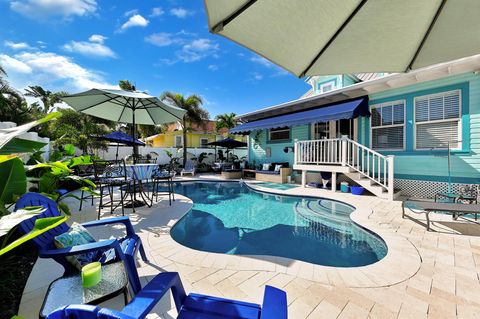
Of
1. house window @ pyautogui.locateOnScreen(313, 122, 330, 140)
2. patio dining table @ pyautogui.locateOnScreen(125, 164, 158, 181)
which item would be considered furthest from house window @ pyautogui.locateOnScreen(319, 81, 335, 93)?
patio dining table @ pyautogui.locateOnScreen(125, 164, 158, 181)

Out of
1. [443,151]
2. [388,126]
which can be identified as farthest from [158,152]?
[443,151]

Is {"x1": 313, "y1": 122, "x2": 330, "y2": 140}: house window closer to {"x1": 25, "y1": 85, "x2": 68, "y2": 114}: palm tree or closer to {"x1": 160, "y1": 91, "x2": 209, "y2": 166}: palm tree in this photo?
{"x1": 160, "y1": 91, "x2": 209, "y2": 166}: palm tree

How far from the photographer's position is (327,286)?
2607 millimetres

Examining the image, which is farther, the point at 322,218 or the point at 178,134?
the point at 178,134

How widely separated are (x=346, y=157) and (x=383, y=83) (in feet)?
10.6

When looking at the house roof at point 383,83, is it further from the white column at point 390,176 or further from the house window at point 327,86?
the white column at point 390,176

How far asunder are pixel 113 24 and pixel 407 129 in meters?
12.4

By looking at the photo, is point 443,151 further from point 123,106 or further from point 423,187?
point 123,106

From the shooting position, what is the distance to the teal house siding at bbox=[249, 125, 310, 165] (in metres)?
12.3

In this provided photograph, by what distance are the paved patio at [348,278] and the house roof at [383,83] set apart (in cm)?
535

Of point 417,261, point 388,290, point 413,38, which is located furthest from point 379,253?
point 413,38

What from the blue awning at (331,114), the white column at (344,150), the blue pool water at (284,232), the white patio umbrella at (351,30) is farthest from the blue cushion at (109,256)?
the blue awning at (331,114)

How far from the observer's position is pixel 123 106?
7617 millimetres

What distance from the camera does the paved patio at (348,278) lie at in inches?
88.0
